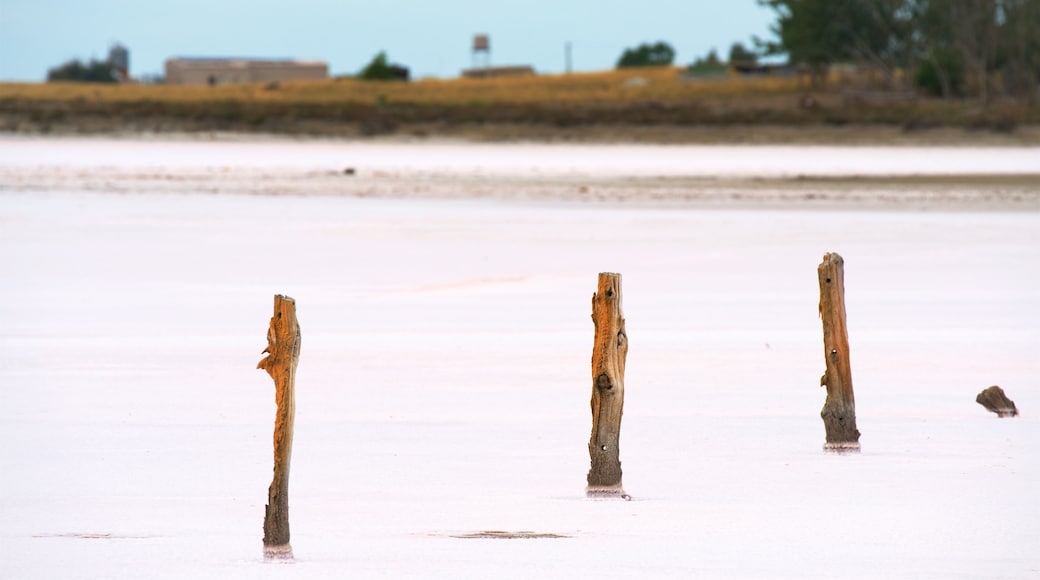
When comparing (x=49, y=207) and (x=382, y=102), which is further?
(x=382, y=102)

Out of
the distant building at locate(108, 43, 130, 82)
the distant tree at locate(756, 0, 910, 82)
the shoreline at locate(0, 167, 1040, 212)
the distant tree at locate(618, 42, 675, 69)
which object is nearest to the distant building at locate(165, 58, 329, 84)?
the distant building at locate(108, 43, 130, 82)

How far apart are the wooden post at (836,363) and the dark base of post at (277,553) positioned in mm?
3100

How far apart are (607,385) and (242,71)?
80152 millimetres

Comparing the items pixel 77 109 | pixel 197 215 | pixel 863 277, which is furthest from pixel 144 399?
pixel 77 109

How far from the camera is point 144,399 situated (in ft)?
31.8

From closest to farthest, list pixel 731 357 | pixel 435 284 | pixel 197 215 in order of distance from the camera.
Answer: pixel 731 357 → pixel 435 284 → pixel 197 215

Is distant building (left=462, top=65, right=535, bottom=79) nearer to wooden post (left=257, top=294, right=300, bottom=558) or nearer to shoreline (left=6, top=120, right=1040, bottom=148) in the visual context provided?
shoreline (left=6, top=120, right=1040, bottom=148)

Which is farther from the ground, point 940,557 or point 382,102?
point 382,102

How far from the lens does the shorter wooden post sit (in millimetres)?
9242

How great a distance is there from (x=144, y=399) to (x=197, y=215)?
13.9 m

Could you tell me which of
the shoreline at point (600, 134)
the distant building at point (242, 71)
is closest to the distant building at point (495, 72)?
the distant building at point (242, 71)

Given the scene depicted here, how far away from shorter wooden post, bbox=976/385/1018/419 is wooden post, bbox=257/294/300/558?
4.62 metres

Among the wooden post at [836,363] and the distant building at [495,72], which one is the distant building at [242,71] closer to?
the distant building at [495,72]

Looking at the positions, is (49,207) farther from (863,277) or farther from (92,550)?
(92,550)
